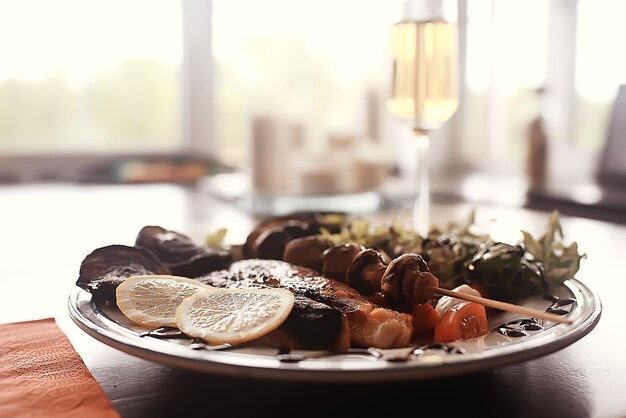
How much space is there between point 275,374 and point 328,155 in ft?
5.63

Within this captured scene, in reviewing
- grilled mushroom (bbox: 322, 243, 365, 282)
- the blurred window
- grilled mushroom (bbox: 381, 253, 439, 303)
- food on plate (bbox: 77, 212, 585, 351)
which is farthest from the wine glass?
the blurred window

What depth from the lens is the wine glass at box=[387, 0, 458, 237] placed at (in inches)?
61.4

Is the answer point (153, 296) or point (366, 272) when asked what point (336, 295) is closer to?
point (366, 272)

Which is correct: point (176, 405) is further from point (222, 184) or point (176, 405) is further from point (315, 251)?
point (222, 184)

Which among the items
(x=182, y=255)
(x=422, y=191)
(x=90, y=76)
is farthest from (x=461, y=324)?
(x=90, y=76)

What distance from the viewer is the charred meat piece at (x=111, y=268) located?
0.78m

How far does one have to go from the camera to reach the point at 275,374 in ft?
1.88

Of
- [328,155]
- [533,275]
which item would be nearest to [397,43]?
[328,155]

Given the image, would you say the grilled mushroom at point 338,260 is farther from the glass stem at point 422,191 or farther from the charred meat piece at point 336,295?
the glass stem at point 422,191

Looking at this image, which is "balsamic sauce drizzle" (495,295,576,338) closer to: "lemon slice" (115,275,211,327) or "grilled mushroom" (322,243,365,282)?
"grilled mushroom" (322,243,365,282)

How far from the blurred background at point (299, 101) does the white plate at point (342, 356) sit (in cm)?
137

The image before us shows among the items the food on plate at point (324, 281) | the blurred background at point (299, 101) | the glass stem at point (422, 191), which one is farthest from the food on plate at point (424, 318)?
the blurred background at point (299, 101)

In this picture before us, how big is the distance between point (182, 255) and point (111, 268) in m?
0.12

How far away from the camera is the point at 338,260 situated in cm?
88
